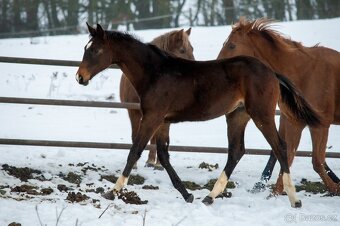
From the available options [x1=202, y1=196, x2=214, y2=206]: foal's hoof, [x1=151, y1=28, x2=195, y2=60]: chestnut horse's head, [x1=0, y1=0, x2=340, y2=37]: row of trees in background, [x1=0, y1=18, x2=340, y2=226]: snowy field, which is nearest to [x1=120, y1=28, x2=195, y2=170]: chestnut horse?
[x1=151, y1=28, x2=195, y2=60]: chestnut horse's head

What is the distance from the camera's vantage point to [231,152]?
550 centimetres

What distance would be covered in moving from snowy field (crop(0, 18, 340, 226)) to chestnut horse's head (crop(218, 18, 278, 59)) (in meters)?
1.59

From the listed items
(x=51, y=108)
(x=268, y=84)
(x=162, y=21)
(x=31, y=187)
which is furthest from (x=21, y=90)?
(x=162, y=21)

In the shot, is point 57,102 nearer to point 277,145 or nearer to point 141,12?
point 277,145

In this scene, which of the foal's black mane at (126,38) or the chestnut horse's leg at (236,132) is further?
the chestnut horse's leg at (236,132)

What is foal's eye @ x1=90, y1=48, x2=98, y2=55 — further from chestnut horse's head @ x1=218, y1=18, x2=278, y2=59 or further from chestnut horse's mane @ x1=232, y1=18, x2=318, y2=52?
chestnut horse's mane @ x1=232, y1=18, x2=318, y2=52

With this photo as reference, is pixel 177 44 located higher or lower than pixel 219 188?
higher

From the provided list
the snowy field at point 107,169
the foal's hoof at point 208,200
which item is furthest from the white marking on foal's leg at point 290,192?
the foal's hoof at point 208,200

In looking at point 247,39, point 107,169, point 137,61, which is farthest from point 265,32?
point 107,169

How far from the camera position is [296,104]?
17.4 feet

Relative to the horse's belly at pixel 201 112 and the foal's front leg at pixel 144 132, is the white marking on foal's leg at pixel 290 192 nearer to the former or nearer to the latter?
the horse's belly at pixel 201 112

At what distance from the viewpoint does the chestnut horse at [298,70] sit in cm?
596

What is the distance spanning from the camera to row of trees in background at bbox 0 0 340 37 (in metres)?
23.1

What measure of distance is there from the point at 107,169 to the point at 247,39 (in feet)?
7.86
